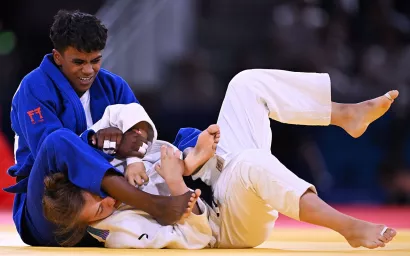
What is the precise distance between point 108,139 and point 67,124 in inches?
10.8

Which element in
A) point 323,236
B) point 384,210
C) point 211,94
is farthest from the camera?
point 211,94

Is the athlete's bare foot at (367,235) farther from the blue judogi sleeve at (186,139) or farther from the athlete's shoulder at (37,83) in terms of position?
the athlete's shoulder at (37,83)

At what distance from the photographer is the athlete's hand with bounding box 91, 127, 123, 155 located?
9.82 feet

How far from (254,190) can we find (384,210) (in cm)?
356

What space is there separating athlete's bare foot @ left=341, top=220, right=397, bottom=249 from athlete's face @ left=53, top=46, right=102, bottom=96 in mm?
1235

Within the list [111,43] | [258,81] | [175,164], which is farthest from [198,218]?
[111,43]

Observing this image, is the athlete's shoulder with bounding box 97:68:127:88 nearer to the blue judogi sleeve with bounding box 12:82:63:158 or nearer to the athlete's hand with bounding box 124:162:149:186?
the blue judogi sleeve with bounding box 12:82:63:158

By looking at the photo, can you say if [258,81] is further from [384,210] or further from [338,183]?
[338,183]

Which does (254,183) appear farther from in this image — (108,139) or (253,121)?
(108,139)

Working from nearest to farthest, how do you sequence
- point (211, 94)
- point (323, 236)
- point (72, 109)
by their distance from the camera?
point (72, 109) < point (323, 236) < point (211, 94)

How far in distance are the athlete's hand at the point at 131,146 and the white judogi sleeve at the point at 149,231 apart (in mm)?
221

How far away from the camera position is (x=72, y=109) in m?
3.21

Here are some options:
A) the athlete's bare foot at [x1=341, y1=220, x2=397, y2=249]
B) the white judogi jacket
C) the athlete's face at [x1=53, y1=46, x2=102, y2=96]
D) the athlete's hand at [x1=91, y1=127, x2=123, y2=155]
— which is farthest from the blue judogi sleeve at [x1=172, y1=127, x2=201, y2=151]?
the athlete's bare foot at [x1=341, y1=220, x2=397, y2=249]

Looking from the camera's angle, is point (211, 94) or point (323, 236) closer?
point (323, 236)
